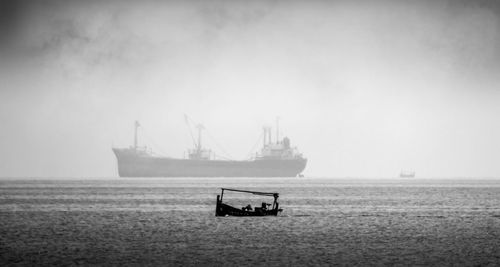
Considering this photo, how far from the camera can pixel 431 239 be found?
111 ft

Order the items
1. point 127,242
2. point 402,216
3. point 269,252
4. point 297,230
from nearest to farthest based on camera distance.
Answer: point 269,252, point 127,242, point 297,230, point 402,216

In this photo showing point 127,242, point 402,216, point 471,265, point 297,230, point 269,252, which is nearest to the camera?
point 471,265

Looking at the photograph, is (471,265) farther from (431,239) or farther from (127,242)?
(127,242)

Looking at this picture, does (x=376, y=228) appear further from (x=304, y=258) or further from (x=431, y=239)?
(x=304, y=258)

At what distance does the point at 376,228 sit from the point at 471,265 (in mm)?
15619

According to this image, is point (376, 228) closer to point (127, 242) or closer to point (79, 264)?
point (127, 242)

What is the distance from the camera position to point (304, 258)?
88.1ft

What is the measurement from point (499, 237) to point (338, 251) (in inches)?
377

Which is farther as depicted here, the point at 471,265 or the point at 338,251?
the point at 338,251

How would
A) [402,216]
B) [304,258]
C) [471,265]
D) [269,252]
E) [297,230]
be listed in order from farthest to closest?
[402,216], [297,230], [269,252], [304,258], [471,265]

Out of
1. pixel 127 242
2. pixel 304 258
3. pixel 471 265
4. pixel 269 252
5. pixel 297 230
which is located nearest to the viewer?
pixel 471 265

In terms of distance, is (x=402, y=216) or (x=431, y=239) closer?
(x=431, y=239)

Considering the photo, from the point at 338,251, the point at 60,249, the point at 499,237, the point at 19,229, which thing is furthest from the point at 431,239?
the point at 19,229

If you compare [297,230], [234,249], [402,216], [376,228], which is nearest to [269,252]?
[234,249]
